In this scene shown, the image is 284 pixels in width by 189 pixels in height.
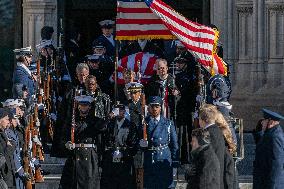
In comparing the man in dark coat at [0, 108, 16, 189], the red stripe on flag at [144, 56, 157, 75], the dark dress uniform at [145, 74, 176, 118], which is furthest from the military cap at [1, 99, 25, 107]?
the red stripe on flag at [144, 56, 157, 75]

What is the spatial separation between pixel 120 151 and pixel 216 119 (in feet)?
8.45

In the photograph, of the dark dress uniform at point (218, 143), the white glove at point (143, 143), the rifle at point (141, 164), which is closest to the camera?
the dark dress uniform at point (218, 143)

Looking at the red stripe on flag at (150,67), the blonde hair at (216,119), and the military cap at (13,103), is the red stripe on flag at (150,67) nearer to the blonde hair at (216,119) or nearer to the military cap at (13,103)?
the military cap at (13,103)

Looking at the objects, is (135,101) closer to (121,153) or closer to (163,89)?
(121,153)

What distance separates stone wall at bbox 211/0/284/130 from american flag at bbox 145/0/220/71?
393 centimetres

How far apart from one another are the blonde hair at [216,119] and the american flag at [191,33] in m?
3.14

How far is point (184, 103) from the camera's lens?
18641 mm

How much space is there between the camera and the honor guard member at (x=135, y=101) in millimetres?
17062

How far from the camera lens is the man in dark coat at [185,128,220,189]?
13844 millimetres

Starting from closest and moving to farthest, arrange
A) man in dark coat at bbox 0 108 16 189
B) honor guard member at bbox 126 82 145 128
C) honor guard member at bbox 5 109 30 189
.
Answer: man in dark coat at bbox 0 108 16 189, honor guard member at bbox 5 109 30 189, honor guard member at bbox 126 82 145 128

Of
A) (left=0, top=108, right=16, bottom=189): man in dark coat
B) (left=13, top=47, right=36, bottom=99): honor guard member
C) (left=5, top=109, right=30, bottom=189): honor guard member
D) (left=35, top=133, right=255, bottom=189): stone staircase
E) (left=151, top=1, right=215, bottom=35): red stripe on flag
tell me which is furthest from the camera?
(left=13, top=47, right=36, bottom=99): honor guard member

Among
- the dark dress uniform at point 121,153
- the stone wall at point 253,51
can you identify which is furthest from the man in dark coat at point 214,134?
the stone wall at point 253,51

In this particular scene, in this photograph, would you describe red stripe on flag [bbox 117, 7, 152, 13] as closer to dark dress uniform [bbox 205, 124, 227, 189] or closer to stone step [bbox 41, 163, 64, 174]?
stone step [bbox 41, 163, 64, 174]

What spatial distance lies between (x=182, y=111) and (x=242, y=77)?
4358 millimetres
